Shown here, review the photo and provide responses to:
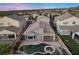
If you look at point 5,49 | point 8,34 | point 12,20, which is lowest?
point 5,49

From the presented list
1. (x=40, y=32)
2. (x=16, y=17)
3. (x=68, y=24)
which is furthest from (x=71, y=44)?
(x=16, y=17)

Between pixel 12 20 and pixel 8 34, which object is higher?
pixel 12 20

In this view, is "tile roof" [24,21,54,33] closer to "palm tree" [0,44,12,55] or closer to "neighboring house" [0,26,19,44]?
"neighboring house" [0,26,19,44]

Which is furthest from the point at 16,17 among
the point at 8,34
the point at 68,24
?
the point at 68,24

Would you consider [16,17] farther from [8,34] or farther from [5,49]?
[5,49]

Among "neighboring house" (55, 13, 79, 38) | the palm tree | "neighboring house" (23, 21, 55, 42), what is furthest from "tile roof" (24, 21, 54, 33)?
the palm tree
